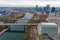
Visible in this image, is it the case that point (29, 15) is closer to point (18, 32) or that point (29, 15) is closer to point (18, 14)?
point (18, 14)

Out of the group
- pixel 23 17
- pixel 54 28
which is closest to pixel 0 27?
pixel 23 17

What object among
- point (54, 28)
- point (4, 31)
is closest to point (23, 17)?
point (4, 31)

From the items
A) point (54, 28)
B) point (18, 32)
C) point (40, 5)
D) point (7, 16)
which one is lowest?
point (18, 32)

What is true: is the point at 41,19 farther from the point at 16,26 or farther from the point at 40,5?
the point at 16,26

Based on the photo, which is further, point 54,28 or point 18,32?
point 18,32

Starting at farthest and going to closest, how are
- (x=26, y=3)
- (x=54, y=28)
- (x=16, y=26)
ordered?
(x=16, y=26) → (x=26, y=3) → (x=54, y=28)

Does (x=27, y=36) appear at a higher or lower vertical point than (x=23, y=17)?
lower

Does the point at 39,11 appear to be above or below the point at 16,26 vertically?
above

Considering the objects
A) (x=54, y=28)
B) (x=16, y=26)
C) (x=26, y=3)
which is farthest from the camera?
(x=16, y=26)

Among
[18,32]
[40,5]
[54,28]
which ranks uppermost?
[40,5]
